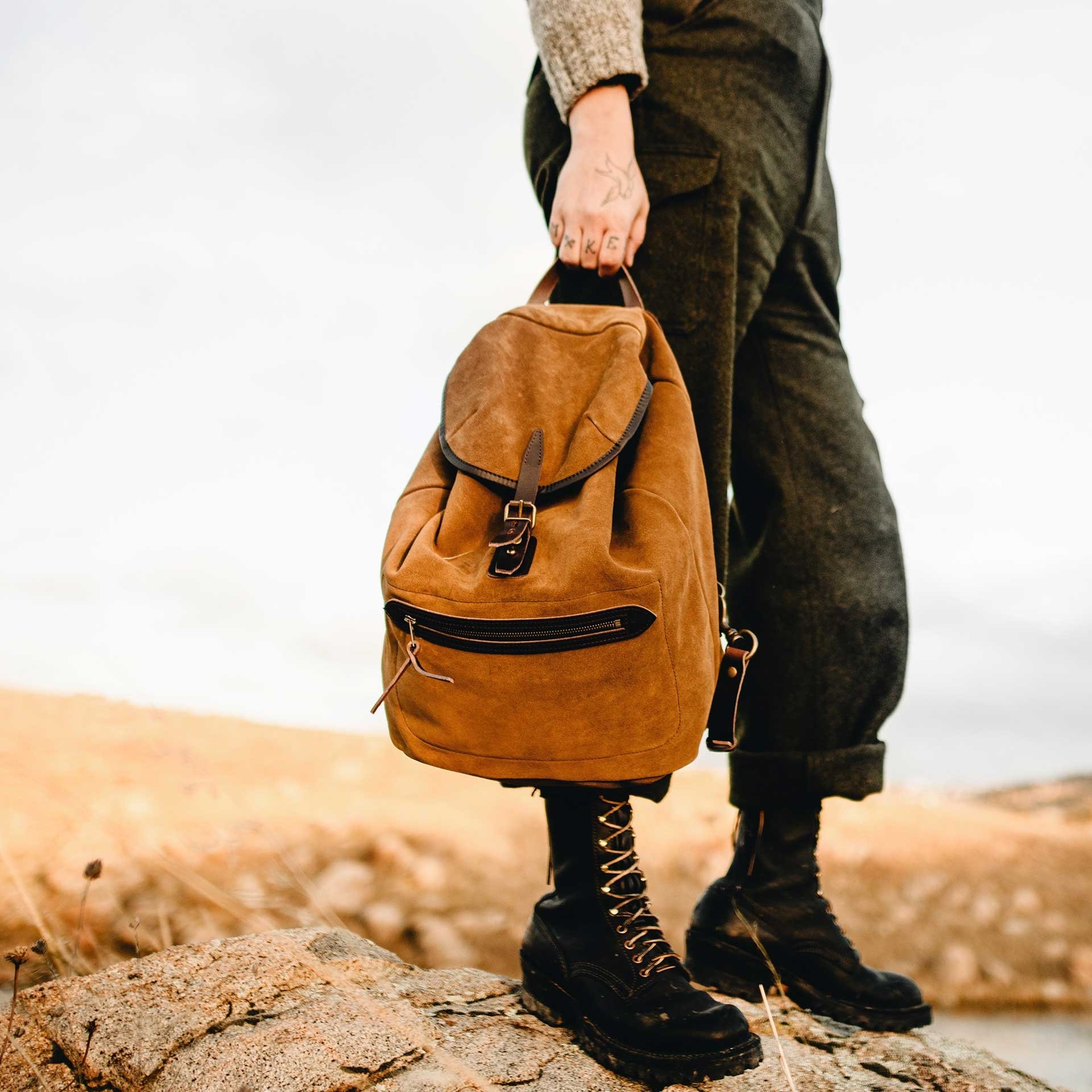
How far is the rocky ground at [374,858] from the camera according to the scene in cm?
170

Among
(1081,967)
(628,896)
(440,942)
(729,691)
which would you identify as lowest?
(1081,967)

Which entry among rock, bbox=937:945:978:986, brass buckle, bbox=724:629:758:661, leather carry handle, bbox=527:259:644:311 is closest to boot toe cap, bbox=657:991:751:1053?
brass buckle, bbox=724:629:758:661

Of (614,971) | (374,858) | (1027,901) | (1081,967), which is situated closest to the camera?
(614,971)

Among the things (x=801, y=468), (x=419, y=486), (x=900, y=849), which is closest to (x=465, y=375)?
(x=419, y=486)

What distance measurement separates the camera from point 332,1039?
1.02m

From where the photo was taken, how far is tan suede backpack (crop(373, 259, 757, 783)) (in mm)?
946

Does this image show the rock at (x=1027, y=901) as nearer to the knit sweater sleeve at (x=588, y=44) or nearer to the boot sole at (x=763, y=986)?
the boot sole at (x=763, y=986)

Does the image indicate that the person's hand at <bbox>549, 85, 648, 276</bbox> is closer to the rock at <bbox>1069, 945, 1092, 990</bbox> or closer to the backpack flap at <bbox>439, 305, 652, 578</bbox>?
the backpack flap at <bbox>439, 305, 652, 578</bbox>

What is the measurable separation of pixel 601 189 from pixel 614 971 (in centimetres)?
96

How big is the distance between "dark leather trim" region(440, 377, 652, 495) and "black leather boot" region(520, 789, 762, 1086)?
A: 0.40 meters

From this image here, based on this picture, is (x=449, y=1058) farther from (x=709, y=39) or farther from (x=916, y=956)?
(x=916, y=956)

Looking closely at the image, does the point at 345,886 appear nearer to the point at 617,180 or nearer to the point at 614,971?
the point at 614,971

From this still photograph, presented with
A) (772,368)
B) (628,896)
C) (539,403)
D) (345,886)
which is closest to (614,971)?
(628,896)

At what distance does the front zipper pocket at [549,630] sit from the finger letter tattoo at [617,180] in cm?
54
